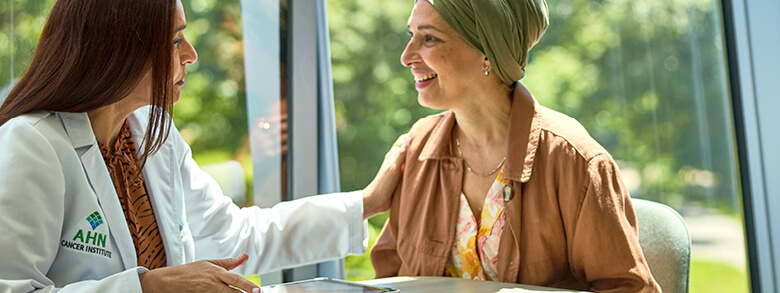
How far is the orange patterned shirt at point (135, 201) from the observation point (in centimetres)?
143

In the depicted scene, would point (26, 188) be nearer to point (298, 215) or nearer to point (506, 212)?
point (298, 215)

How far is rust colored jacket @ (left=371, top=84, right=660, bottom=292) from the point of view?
149 centimetres

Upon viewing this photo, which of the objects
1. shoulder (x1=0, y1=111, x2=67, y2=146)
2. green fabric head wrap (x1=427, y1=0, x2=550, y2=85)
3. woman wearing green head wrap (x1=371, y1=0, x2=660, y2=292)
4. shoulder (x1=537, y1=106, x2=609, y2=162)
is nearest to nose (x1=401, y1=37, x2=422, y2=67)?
woman wearing green head wrap (x1=371, y1=0, x2=660, y2=292)

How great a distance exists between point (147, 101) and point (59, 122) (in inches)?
8.1

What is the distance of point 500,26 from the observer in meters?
1.65

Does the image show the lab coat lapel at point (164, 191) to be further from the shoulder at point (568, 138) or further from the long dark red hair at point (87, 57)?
the shoulder at point (568, 138)

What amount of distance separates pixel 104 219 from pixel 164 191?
298 mm

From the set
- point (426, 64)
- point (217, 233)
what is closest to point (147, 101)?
point (217, 233)

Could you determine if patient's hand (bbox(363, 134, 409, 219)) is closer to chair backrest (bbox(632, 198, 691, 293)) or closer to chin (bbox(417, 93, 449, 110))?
chin (bbox(417, 93, 449, 110))

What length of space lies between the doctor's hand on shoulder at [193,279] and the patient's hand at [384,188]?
0.73 m

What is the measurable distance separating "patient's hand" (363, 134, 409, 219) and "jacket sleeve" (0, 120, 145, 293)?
0.83 meters

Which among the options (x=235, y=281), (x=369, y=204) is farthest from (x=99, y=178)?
(x=369, y=204)

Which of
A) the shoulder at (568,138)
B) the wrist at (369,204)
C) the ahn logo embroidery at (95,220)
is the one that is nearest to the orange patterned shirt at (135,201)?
the ahn logo embroidery at (95,220)

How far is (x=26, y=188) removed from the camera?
1106mm
